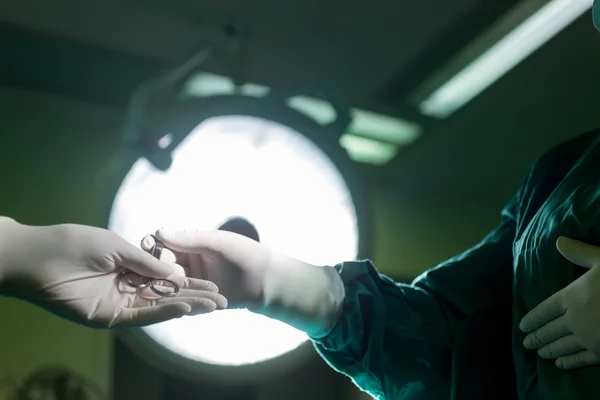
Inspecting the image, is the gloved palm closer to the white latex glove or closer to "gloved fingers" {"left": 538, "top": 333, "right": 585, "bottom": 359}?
the white latex glove

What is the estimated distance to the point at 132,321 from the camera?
70cm

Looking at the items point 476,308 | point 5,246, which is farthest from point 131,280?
point 476,308

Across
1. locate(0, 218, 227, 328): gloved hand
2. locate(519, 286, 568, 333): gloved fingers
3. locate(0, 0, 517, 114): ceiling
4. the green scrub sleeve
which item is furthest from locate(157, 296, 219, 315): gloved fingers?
locate(0, 0, 517, 114): ceiling

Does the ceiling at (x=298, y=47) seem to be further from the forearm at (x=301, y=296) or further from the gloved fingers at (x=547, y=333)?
the gloved fingers at (x=547, y=333)

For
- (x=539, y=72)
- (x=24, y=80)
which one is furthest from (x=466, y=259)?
(x=24, y=80)

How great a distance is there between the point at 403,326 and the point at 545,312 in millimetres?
189

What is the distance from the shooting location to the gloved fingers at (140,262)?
2.25 feet

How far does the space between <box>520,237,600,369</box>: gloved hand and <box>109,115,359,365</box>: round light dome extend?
1.85 ft

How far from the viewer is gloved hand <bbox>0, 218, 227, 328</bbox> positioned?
2.18ft

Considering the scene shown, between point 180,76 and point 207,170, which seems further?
point 180,76

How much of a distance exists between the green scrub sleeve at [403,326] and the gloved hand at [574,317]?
0.14 metres

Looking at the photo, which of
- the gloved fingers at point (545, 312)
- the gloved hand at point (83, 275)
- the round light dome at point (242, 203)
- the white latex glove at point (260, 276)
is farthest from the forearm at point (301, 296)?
the round light dome at point (242, 203)

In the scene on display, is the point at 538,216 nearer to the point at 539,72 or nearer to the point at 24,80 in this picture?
the point at 539,72

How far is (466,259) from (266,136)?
492 mm
